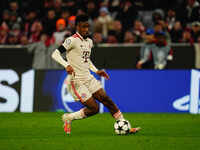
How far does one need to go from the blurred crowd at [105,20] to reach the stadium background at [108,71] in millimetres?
35

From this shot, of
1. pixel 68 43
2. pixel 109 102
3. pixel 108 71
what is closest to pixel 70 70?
pixel 68 43

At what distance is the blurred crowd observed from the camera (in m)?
19.0

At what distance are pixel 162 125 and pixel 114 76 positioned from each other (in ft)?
16.0

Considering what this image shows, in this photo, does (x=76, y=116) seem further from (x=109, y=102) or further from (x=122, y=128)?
(x=122, y=128)

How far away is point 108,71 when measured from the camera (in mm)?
17219

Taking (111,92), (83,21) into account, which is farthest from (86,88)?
(111,92)

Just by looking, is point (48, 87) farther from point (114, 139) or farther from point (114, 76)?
point (114, 139)

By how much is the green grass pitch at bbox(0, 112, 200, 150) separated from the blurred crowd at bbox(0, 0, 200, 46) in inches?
183

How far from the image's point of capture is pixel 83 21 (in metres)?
10.4

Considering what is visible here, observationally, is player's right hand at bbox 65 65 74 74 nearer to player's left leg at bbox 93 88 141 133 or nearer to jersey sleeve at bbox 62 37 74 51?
jersey sleeve at bbox 62 37 74 51

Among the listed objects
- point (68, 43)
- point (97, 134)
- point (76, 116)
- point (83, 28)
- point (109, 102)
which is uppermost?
point (83, 28)

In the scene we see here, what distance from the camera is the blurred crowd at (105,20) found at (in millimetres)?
19016

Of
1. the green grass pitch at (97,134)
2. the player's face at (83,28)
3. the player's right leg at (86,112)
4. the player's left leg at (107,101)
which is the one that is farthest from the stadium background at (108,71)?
the player's face at (83,28)

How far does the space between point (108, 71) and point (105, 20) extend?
3.55m
